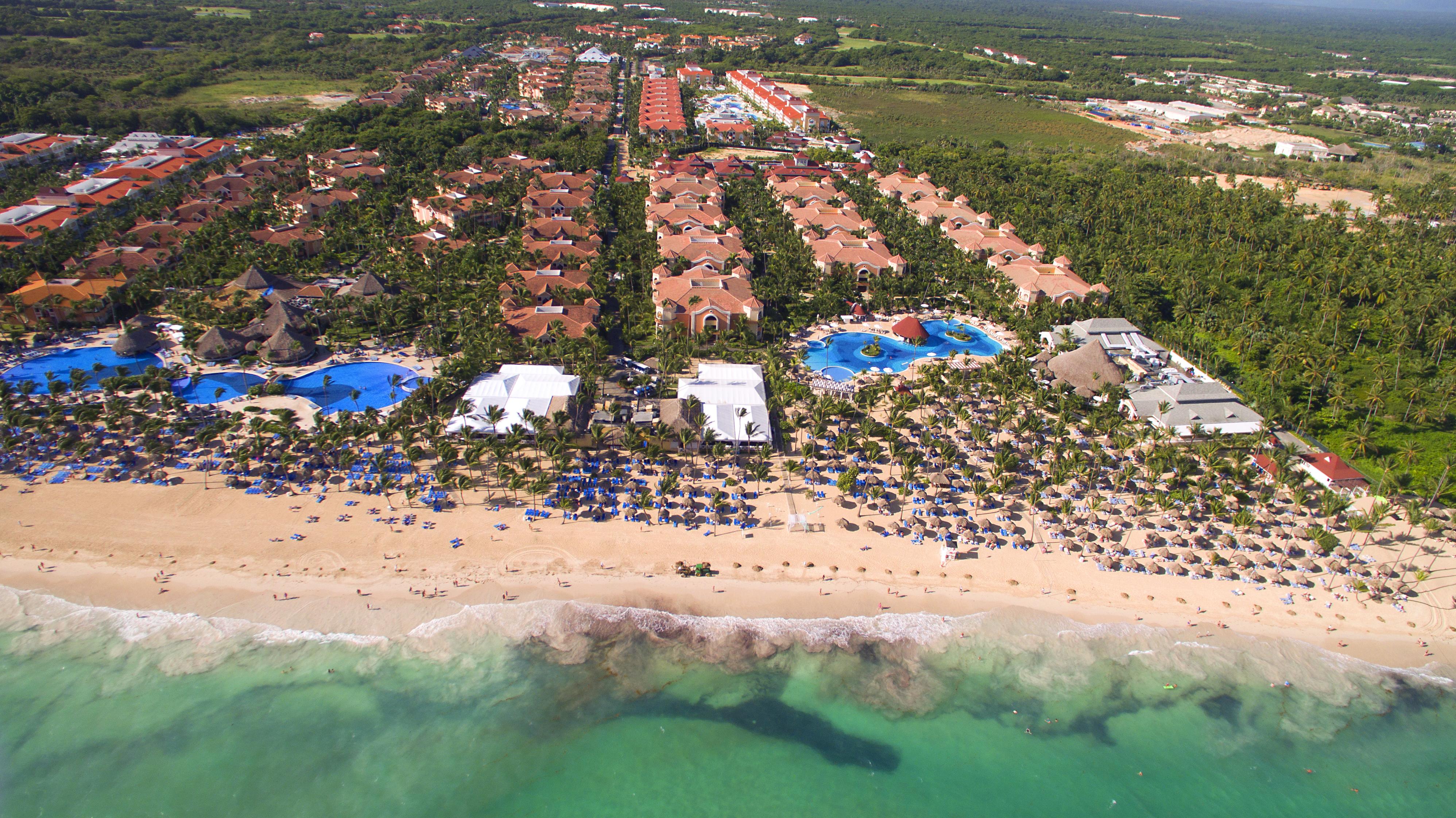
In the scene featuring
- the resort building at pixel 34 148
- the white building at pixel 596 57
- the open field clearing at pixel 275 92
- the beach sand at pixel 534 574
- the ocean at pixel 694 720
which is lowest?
the ocean at pixel 694 720

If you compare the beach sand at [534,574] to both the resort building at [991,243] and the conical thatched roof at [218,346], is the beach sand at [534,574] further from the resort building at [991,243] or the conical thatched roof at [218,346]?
the resort building at [991,243]

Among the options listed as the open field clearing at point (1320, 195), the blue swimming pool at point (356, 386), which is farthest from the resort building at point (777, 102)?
the blue swimming pool at point (356, 386)

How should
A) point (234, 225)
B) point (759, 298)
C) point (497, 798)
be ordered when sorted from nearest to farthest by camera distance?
point (497, 798), point (759, 298), point (234, 225)

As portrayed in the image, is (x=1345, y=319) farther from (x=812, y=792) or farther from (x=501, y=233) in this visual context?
(x=501, y=233)

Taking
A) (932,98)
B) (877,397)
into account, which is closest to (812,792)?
(877,397)

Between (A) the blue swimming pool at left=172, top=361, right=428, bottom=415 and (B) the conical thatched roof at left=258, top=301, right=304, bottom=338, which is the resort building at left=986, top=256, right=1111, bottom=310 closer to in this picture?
(A) the blue swimming pool at left=172, top=361, right=428, bottom=415

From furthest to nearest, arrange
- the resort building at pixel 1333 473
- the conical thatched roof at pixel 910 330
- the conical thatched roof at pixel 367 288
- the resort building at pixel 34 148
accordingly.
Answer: the resort building at pixel 34 148 < the conical thatched roof at pixel 367 288 < the conical thatched roof at pixel 910 330 < the resort building at pixel 1333 473

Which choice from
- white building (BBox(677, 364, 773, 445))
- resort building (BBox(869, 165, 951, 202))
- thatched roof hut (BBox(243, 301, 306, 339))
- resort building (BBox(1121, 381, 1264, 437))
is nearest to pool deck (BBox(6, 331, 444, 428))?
thatched roof hut (BBox(243, 301, 306, 339))
